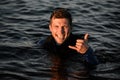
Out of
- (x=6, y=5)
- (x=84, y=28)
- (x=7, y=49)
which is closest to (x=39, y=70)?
(x=7, y=49)

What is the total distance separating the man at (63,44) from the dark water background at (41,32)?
0.85 ft

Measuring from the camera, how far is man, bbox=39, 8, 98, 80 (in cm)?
718

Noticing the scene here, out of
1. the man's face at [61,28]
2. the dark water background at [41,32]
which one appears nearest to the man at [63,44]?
the man's face at [61,28]

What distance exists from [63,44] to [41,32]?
2402 mm

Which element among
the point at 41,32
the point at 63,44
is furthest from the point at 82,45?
the point at 41,32

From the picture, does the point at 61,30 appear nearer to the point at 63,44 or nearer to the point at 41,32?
the point at 63,44

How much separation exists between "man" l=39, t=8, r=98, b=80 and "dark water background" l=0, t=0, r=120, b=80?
258 mm

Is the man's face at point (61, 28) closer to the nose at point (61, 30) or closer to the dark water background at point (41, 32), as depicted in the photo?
the nose at point (61, 30)

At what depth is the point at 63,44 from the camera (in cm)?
762

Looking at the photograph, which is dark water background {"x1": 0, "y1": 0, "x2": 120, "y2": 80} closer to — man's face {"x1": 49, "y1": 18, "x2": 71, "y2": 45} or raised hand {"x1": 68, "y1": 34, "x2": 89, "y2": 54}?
raised hand {"x1": 68, "y1": 34, "x2": 89, "y2": 54}

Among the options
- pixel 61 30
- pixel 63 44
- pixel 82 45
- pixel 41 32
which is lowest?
pixel 41 32

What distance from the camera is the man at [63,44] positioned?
718 centimetres

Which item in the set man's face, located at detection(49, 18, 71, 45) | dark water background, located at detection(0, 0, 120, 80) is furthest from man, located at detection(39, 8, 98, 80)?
dark water background, located at detection(0, 0, 120, 80)

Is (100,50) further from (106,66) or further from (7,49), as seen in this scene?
(7,49)
